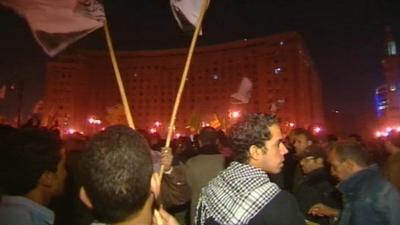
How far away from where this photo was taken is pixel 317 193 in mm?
6234

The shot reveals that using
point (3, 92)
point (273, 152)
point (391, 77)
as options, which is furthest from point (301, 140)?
point (391, 77)

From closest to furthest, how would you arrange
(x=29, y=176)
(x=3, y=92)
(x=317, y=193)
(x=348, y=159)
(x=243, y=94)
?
(x=29, y=176)
(x=348, y=159)
(x=317, y=193)
(x=243, y=94)
(x=3, y=92)

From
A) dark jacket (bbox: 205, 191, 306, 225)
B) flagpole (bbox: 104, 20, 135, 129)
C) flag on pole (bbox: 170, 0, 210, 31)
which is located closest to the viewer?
dark jacket (bbox: 205, 191, 306, 225)

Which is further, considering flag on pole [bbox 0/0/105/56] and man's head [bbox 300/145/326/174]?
man's head [bbox 300/145/326/174]

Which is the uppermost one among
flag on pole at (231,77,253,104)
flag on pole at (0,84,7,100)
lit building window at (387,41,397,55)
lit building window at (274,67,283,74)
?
lit building window at (387,41,397,55)

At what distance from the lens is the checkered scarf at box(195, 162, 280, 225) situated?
3.07 meters

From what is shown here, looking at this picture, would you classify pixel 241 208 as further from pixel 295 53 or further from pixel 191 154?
pixel 295 53

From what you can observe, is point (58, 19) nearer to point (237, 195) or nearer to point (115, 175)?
point (237, 195)

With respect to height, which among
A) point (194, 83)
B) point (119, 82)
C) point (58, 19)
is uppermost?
point (194, 83)

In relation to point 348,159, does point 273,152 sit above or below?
above

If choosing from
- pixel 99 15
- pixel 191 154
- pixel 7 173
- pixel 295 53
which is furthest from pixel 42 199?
pixel 295 53

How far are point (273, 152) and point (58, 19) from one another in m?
3.22

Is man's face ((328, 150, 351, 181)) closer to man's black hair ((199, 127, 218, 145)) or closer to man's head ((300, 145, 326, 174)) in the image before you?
man's head ((300, 145, 326, 174))

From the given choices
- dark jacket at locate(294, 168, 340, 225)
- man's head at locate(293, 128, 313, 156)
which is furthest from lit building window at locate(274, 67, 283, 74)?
dark jacket at locate(294, 168, 340, 225)
